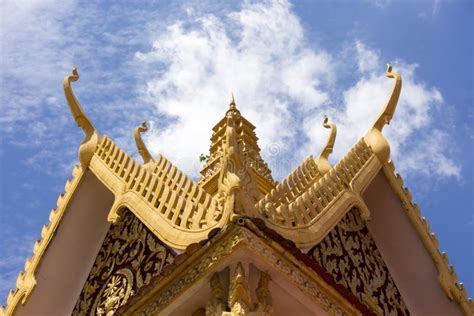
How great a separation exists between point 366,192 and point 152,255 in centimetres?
235

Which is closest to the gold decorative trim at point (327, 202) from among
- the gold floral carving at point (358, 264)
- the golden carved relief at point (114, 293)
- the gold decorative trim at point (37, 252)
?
the gold floral carving at point (358, 264)

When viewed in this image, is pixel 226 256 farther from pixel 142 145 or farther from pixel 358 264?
pixel 142 145

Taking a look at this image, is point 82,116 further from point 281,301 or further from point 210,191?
point 281,301

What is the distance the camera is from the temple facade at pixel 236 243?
6.78 metres

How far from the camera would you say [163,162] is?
9.20 meters

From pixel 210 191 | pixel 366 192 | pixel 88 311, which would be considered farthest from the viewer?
pixel 210 191

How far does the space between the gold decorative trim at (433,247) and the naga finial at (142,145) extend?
263 centimetres

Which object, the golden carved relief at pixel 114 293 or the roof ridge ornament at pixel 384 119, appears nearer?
the golden carved relief at pixel 114 293

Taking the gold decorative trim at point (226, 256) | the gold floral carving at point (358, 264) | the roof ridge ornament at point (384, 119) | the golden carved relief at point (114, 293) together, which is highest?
the roof ridge ornament at point (384, 119)

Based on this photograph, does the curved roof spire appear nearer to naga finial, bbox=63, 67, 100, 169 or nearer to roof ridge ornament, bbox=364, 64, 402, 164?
roof ridge ornament, bbox=364, 64, 402, 164

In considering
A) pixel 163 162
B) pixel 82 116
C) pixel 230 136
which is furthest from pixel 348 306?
pixel 82 116

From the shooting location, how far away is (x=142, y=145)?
1045cm

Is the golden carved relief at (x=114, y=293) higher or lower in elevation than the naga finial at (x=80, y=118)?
lower

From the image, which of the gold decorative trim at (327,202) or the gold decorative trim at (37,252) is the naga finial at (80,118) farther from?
the gold decorative trim at (327,202)
